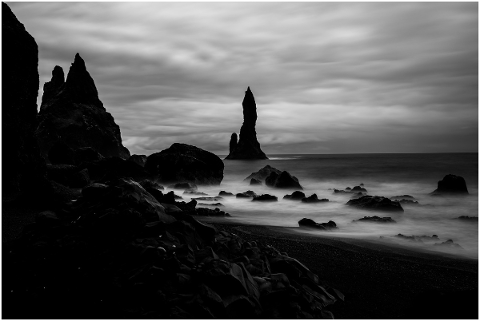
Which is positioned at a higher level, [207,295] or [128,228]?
[128,228]

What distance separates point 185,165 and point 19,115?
65.2 ft

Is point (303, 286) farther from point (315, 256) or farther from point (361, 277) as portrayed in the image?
point (315, 256)

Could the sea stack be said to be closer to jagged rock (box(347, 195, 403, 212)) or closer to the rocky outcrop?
the rocky outcrop

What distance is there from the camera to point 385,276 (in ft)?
27.6

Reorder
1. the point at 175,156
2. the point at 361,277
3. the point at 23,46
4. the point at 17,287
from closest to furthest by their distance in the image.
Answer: the point at 17,287, the point at 361,277, the point at 23,46, the point at 175,156

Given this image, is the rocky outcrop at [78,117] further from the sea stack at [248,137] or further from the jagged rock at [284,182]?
the sea stack at [248,137]

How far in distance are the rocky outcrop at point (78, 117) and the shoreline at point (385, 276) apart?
6831 centimetres

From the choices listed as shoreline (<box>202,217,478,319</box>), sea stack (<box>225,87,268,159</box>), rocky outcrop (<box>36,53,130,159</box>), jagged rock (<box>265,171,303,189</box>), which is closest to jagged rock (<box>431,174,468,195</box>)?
jagged rock (<box>265,171,303,189</box>)

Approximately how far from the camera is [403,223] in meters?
17.2

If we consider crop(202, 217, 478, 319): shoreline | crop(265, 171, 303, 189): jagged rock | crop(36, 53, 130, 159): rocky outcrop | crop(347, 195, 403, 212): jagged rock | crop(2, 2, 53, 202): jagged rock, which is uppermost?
crop(36, 53, 130, 159): rocky outcrop

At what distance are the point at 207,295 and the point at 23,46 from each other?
47.7 ft

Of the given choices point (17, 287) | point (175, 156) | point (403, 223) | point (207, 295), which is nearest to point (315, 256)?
point (207, 295)

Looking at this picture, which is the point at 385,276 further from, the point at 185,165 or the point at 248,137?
the point at 248,137

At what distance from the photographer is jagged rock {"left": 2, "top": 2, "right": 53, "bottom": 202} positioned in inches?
548
